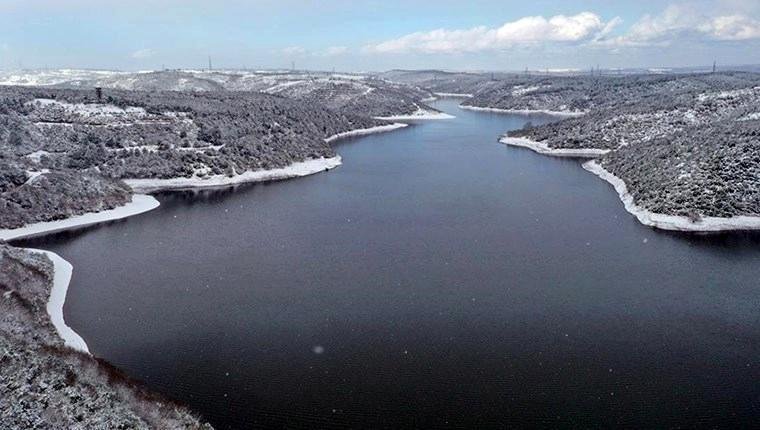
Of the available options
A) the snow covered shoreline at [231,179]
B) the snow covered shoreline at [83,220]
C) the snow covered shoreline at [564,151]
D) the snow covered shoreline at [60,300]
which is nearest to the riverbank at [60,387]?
the snow covered shoreline at [60,300]

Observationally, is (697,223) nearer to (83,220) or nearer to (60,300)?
(60,300)

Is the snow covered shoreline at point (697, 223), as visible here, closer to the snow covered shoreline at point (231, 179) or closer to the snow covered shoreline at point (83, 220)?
the snow covered shoreline at point (231, 179)

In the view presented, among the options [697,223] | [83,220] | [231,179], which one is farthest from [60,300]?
[697,223]

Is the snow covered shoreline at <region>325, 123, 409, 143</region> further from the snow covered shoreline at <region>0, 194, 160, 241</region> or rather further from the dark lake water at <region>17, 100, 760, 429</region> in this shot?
the dark lake water at <region>17, 100, 760, 429</region>

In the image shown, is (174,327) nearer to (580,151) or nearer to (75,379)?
(75,379)

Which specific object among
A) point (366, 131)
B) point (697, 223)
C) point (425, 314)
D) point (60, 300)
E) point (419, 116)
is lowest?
point (60, 300)

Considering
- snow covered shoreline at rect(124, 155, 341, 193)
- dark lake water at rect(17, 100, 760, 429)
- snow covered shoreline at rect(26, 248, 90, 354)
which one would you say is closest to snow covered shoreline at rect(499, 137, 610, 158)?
snow covered shoreline at rect(124, 155, 341, 193)

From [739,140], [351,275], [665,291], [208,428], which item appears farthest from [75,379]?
[739,140]
